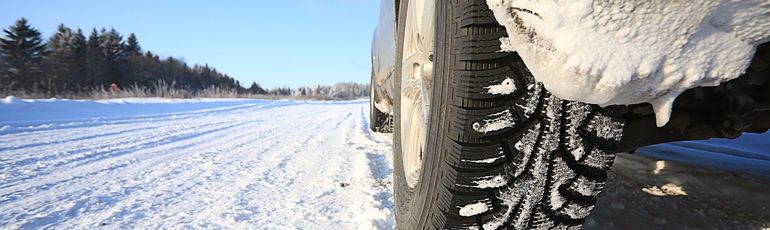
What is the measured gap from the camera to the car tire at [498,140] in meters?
0.76

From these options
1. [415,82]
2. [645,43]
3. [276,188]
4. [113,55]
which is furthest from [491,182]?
[113,55]

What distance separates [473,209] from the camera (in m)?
0.85

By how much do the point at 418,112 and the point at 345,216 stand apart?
0.58m

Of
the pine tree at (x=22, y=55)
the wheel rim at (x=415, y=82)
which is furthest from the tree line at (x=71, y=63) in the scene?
the wheel rim at (x=415, y=82)

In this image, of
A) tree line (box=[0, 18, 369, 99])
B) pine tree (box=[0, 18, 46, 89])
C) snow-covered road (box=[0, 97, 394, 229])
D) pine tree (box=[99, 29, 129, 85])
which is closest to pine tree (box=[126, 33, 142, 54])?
tree line (box=[0, 18, 369, 99])

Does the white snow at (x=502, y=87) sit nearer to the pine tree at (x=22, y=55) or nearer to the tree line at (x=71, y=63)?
the tree line at (x=71, y=63)

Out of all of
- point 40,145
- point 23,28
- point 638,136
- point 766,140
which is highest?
point 23,28

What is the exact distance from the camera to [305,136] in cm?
442

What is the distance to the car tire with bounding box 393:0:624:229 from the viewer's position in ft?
2.48

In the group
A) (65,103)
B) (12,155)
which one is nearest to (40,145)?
(12,155)

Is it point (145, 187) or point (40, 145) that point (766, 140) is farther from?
point (40, 145)

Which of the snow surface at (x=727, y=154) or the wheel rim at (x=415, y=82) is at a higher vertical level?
the wheel rim at (x=415, y=82)

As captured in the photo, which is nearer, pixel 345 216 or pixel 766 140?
pixel 345 216

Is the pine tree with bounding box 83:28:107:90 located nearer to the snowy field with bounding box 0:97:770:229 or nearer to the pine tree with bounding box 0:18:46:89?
the pine tree with bounding box 0:18:46:89
